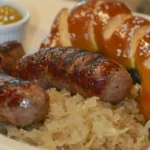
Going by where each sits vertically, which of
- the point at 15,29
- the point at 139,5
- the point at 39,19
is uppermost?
Result: the point at 15,29

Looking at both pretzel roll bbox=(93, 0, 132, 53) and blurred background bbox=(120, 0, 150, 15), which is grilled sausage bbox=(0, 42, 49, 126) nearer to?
pretzel roll bbox=(93, 0, 132, 53)

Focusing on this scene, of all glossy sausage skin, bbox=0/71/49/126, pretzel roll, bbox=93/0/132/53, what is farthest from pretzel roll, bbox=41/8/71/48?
glossy sausage skin, bbox=0/71/49/126

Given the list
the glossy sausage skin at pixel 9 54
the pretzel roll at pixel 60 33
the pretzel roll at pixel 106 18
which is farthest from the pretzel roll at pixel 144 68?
the glossy sausage skin at pixel 9 54

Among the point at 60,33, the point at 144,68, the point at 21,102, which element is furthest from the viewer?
the point at 60,33

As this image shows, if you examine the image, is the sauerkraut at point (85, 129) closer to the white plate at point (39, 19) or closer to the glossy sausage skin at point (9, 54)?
the glossy sausage skin at point (9, 54)

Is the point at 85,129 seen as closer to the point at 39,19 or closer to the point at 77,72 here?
the point at 77,72

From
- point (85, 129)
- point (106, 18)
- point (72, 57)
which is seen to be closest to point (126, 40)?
point (106, 18)
